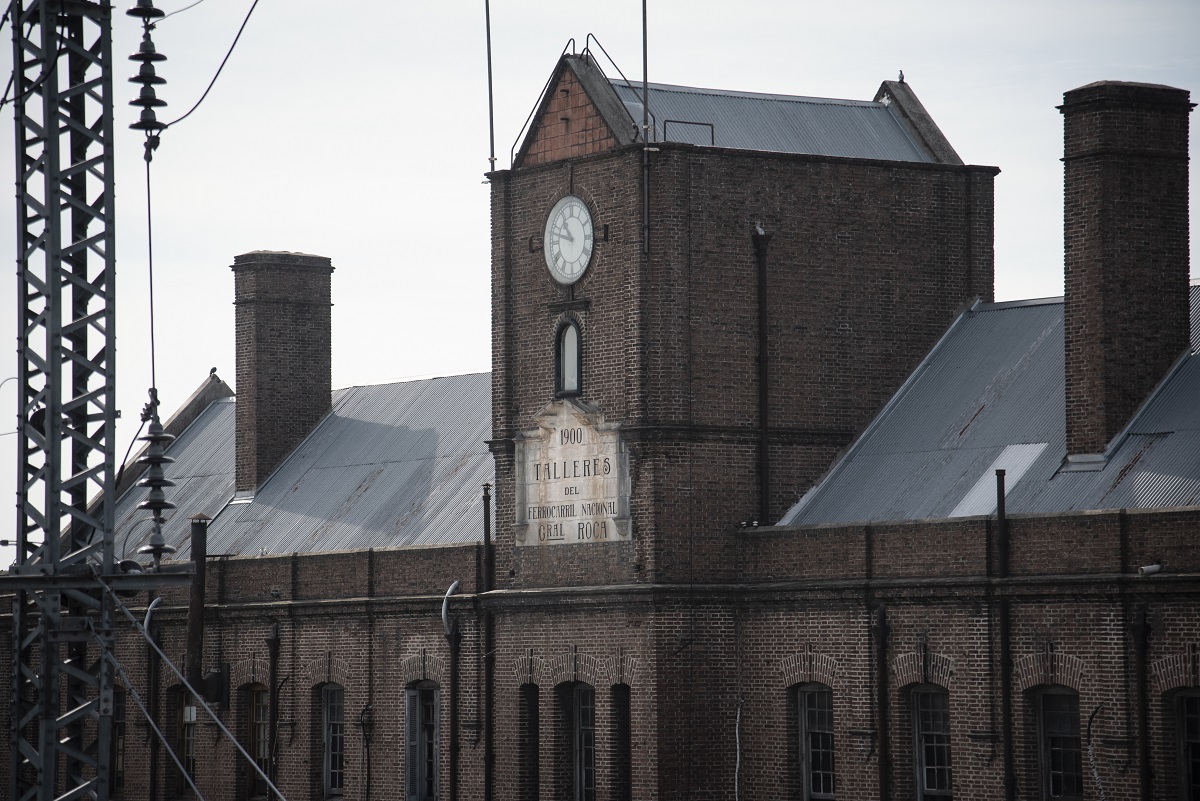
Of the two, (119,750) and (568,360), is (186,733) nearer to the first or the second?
(119,750)

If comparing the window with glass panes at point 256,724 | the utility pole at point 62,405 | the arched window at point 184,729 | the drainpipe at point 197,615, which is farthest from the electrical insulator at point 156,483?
the arched window at point 184,729

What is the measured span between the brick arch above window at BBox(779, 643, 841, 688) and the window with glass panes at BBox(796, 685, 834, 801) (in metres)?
0.24

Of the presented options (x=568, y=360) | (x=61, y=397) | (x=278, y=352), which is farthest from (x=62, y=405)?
(x=278, y=352)

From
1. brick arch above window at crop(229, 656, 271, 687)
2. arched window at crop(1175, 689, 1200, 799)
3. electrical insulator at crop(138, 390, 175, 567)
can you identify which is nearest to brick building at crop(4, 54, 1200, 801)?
arched window at crop(1175, 689, 1200, 799)

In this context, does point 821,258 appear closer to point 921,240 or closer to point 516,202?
point 921,240

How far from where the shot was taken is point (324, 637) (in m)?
37.4

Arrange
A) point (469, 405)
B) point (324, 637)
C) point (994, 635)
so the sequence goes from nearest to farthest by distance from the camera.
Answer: point (994, 635) < point (324, 637) < point (469, 405)

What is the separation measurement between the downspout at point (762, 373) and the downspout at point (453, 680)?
5.60m

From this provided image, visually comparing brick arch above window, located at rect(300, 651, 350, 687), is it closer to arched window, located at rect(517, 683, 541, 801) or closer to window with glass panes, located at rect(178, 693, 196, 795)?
window with glass panes, located at rect(178, 693, 196, 795)

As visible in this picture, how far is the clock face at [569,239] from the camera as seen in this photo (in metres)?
31.9

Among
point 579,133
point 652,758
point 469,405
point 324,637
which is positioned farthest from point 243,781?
point 579,133

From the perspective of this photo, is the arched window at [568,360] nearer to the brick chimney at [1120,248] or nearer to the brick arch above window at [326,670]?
the brick chimney at [1120,248]

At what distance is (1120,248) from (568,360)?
818 centimetres

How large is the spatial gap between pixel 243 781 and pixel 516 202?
41.0ft
